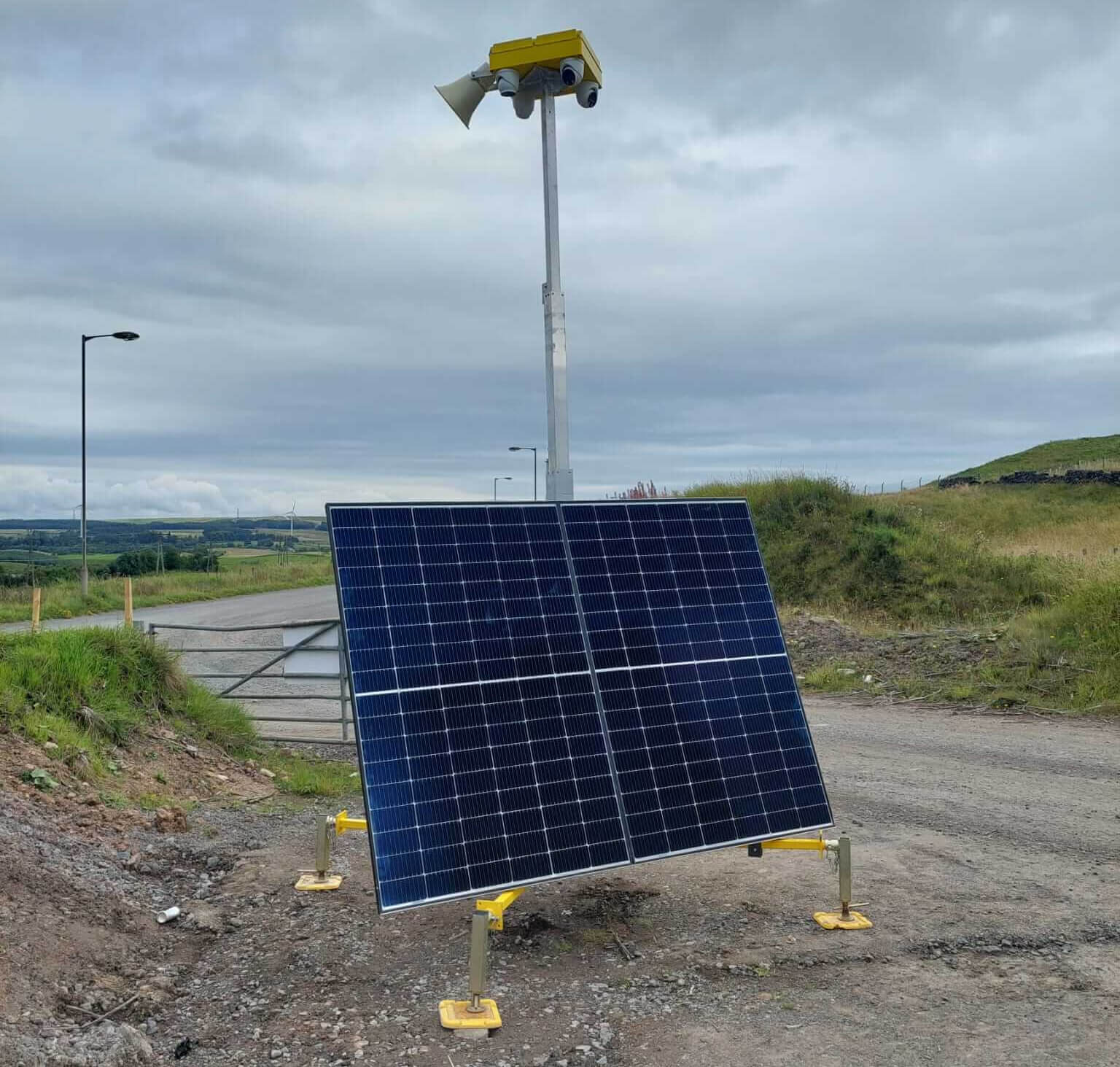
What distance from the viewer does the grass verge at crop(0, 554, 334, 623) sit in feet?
101

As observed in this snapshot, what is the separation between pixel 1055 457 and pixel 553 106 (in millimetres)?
62765

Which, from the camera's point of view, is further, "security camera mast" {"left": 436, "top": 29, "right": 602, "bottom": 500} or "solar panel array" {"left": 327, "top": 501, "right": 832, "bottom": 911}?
"security camera mast" {"left": 436, "top": 29, "right": 602, "bottom": 500}

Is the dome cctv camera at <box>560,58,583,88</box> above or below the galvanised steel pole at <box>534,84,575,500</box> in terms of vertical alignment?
above

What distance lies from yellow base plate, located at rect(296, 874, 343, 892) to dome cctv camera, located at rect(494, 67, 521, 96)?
25.1 feet

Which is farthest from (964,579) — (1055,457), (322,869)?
(1055,457)

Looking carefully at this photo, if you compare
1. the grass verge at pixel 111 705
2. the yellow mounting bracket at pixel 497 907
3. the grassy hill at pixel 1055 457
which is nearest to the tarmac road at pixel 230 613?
the grass verge at pixel 111 705

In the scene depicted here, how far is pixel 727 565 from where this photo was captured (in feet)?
26.7

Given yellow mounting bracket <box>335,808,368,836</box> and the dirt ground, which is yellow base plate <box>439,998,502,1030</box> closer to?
the dirt ground

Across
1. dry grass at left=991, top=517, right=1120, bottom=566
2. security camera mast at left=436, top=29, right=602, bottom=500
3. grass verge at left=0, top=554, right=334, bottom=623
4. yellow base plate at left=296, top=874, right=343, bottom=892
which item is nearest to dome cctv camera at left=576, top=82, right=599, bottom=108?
security camera mast at left=436, top=29, right=602, bottom=500

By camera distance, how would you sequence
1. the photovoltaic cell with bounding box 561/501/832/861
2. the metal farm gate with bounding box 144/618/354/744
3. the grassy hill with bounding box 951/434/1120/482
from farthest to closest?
1. the grassy hill with bounding box 951/434/1120/482
2. the metal farm gate with bounding box 144/618/354/744
3. the photovoltaic cell with bounding box 561/501/832/861

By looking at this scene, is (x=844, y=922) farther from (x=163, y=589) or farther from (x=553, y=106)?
(x=163, y=589)

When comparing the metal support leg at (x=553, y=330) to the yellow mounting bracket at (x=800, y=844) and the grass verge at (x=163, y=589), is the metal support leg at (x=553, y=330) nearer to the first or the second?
the yellow mounting bracket at (x=800, y=844)

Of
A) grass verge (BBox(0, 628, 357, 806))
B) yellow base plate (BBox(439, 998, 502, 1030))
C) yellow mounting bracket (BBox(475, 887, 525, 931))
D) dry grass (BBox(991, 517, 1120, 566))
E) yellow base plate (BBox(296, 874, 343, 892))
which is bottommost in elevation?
yellow base plate (BBox(439, 998, 502, 1030))

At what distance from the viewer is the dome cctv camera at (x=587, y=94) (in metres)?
9.77
